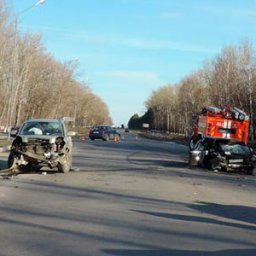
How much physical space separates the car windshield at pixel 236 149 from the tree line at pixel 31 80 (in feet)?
113

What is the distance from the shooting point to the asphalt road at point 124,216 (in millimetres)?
7953

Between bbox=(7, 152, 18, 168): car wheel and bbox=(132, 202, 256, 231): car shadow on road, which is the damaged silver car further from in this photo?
bbox=(132, 202, 256, 231): car shadow on road

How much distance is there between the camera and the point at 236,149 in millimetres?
23828

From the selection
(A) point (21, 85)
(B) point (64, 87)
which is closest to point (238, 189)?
(A) point (21, 85)

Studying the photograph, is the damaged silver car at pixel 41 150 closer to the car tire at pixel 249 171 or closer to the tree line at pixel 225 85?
the car tire at pixel 249 171

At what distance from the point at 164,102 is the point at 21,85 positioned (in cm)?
7914

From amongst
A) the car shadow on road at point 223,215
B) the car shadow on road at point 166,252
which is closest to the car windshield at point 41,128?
the car shadow on road at point 223,215

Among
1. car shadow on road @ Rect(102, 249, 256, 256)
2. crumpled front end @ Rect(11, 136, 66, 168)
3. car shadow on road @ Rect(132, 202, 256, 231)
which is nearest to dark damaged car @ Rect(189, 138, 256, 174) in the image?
crumpled front end @ Rect(11, 136, 66, 168)

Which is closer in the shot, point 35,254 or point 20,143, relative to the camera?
point 35,254

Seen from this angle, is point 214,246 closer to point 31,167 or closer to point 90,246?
point 90,246

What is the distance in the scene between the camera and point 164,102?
5886 inches

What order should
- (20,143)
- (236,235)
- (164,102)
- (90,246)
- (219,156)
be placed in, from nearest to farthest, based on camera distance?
(90,246) → (236,235) → (20,143) → (219,156) → (164,102)

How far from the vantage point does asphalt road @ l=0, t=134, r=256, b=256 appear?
7953 mm

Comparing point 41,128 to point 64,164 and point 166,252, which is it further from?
point 166,252
